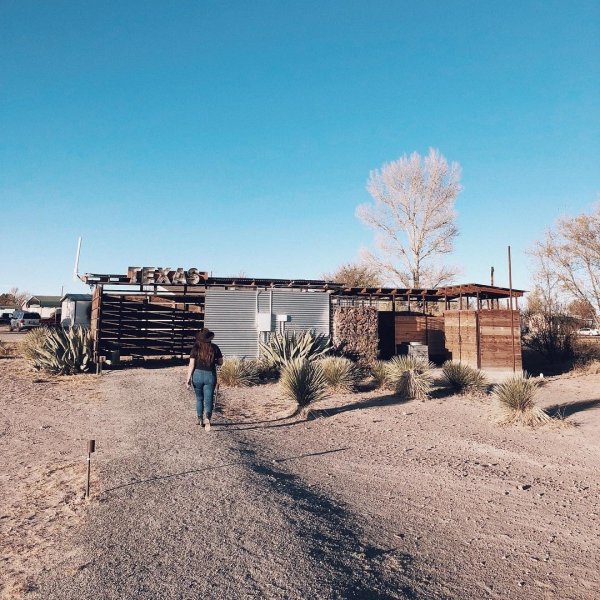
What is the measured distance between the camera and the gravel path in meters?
3.30

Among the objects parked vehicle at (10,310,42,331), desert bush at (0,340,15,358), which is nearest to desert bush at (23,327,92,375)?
desert bush at (0,340,15,358)

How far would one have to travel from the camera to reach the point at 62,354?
50.1 ft

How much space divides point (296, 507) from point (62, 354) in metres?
12.8

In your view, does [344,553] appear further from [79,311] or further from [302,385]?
[79,311]

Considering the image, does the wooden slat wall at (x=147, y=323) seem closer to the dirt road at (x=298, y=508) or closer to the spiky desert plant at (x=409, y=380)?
the dirt road at (x=298, y=508)

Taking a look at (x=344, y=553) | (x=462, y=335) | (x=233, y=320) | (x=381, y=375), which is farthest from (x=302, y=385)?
(x=462, y=335)

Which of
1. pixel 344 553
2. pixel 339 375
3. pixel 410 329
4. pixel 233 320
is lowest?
pixel 344 553

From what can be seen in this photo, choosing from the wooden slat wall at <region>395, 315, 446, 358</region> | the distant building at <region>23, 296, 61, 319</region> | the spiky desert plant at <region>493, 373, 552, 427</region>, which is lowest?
the spiky desert plant at <region>493, 373, 552, 427</region>

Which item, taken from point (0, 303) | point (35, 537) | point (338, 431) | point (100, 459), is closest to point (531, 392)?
point (338, 431)

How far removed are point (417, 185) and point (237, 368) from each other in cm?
2207

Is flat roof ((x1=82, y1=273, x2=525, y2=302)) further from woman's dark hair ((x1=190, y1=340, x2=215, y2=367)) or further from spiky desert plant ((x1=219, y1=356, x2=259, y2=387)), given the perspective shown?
woman's dark hair ((x1=190, y1=340, x2=215, y2=367))

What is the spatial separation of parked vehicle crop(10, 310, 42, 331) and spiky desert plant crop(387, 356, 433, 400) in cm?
3573

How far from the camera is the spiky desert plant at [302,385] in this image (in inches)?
414

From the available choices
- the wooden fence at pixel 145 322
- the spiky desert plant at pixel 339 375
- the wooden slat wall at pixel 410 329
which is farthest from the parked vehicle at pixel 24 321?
the spiky desert plant at pixel 339 375
